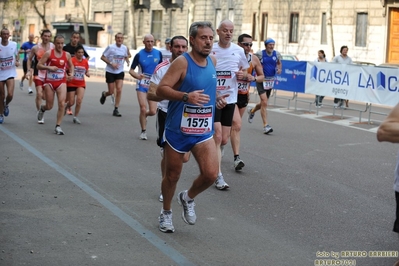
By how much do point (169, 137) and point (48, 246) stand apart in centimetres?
143

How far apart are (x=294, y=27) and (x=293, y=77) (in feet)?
82.7

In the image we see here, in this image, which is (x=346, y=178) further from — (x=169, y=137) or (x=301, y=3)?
(x=301, y=3)

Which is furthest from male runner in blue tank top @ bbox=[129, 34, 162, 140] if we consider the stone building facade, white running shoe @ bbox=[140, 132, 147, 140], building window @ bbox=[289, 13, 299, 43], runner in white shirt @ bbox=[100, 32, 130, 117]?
building window @ bbox=[289, 13, 299, 43]

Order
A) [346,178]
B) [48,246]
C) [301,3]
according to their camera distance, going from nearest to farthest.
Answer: [48,246], [346,178], [301,3]

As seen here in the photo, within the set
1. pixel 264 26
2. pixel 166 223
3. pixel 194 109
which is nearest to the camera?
pixel 194 109

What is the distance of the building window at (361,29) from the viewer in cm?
4206

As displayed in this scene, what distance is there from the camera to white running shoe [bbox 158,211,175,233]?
7.25 metres

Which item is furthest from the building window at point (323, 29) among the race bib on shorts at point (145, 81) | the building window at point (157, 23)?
the race bib on shorts at point (145, 81)

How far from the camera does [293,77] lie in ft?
74.4

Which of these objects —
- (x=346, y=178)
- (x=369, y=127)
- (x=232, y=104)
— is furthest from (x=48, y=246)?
(x=369, y=127)

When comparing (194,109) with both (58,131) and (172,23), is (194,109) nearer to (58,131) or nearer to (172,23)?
(58,131)

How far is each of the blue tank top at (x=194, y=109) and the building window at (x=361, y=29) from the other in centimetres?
3626

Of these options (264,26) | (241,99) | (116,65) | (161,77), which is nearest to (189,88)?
(161,77)

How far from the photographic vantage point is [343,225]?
7.90 metres
